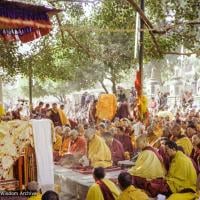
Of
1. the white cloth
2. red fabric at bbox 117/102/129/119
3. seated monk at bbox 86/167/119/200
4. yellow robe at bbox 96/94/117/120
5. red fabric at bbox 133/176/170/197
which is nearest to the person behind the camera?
seated monk at bbox 86/167/119/200

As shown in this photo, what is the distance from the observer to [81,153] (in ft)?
38.8

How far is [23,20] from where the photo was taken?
7.79 m

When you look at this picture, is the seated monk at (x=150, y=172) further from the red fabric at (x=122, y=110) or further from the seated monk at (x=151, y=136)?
the red fabric at (x=122, y=110)

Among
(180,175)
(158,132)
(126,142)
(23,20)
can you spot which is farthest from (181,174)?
(158,132)

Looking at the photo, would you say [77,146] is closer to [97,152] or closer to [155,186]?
[97,152]

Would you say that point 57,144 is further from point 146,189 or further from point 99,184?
point 99,184

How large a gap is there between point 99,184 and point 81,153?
450cm

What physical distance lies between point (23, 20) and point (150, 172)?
11.8 ft

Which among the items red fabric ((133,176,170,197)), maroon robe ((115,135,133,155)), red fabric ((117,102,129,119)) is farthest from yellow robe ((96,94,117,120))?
red fabric ((133,176,170,197))

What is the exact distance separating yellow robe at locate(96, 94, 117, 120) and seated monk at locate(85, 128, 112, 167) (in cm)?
600

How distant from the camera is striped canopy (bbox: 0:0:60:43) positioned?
7.52 m

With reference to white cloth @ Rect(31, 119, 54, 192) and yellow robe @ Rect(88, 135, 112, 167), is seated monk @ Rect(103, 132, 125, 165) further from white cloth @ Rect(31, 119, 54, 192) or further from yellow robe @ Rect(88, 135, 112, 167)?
white cloth @ Rect(31, 119, 54, 192)

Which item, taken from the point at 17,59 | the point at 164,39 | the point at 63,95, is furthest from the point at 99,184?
the point at 63,95

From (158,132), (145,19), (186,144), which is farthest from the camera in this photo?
(158,132)
